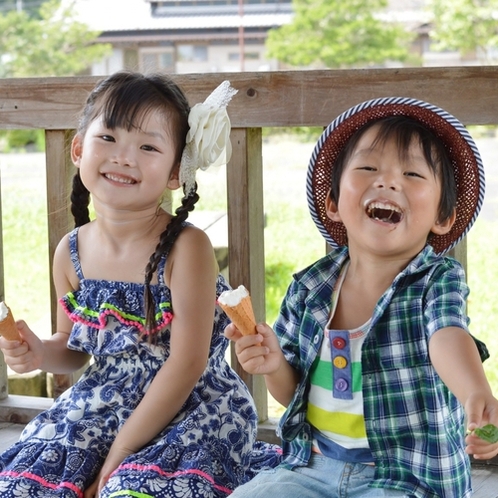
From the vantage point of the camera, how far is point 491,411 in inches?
59.7

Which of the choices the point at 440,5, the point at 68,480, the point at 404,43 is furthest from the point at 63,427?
the point at 404,43

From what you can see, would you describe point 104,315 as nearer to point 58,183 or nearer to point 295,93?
point 58,183

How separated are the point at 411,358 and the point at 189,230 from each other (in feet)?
2.28

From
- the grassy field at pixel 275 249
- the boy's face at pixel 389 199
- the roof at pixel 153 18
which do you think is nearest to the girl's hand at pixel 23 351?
the boy's face at pixel 389 199

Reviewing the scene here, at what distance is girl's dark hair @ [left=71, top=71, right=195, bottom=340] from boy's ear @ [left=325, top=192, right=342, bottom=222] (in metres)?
0.36

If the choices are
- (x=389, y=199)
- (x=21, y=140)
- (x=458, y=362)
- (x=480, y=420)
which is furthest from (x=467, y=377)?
(x=21, y=140)

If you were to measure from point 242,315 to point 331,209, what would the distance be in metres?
0.46

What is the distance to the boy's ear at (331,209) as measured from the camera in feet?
6.84

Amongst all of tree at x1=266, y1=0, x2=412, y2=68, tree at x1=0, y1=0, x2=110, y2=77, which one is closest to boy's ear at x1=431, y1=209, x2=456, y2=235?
tree at x1=266, y1=0, x2=412, y2=68

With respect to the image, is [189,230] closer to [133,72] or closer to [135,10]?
[133,72]

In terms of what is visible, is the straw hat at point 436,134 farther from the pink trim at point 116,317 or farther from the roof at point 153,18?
the roof at point 153,18

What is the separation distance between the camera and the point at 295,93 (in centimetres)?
249

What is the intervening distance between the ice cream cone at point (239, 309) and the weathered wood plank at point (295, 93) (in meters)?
0.84

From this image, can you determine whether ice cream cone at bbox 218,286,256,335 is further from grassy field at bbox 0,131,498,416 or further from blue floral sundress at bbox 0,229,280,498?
grassy field at bbox 0,131,498,416
